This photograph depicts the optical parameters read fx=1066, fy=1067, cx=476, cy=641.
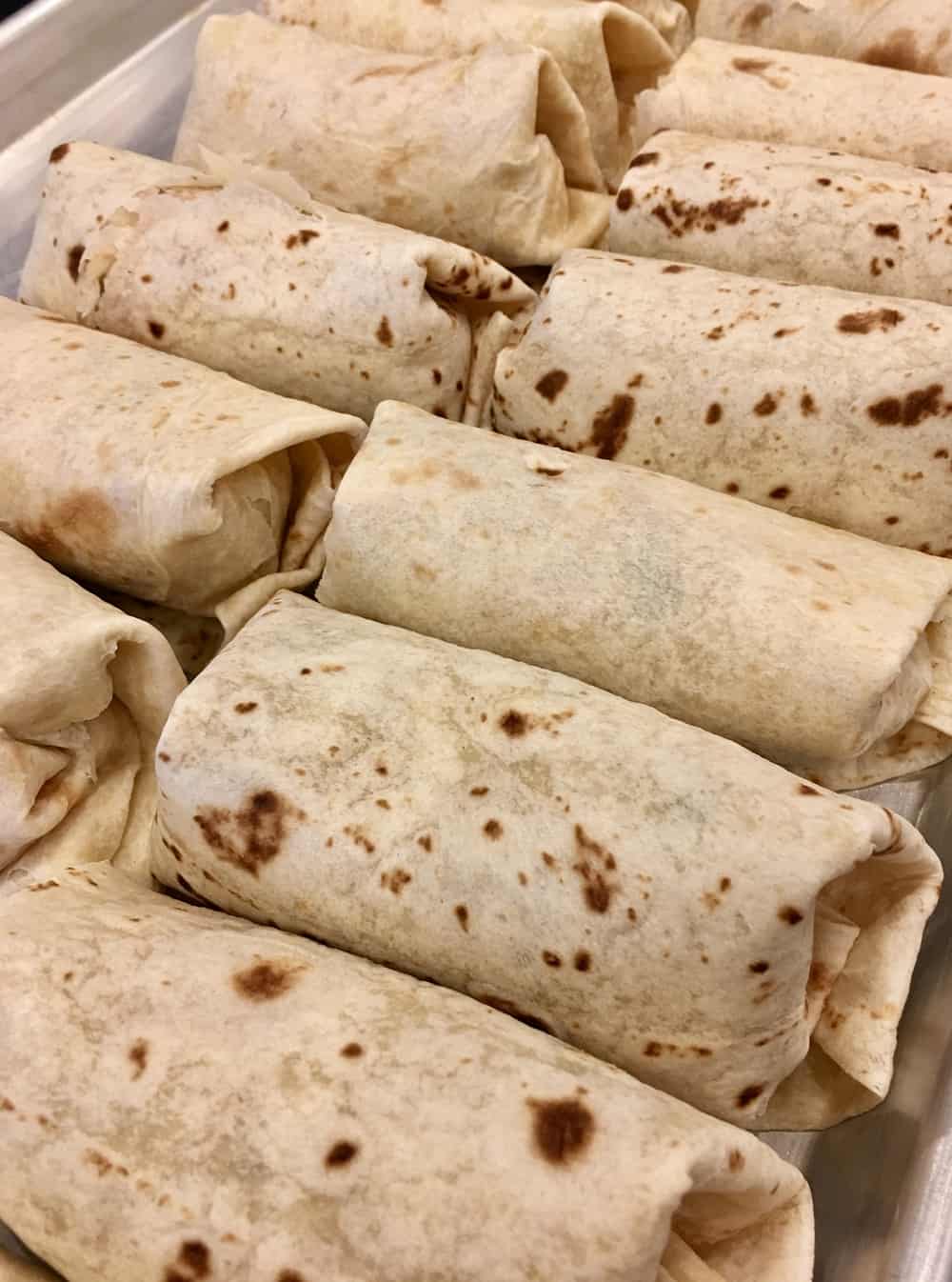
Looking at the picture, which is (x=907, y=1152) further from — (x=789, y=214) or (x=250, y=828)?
(x=789, y=214)

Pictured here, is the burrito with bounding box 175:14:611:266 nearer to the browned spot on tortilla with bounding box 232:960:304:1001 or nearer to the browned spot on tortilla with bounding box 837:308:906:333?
the browned spot on tortilla with bounding box 837:308:906:333

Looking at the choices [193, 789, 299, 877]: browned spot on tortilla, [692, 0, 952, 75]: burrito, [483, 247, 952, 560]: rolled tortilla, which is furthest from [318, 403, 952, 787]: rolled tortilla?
[692, 0, 952, 75]: burrito

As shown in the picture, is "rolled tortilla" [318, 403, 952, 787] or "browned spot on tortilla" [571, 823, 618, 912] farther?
"rolled tortilla" [318, 403, 952, 787]

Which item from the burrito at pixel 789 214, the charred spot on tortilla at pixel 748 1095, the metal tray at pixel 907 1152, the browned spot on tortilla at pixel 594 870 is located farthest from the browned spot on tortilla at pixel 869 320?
the charred spot on tortilla at pixel 748 1095

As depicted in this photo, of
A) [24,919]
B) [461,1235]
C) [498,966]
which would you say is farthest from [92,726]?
[461,1235]

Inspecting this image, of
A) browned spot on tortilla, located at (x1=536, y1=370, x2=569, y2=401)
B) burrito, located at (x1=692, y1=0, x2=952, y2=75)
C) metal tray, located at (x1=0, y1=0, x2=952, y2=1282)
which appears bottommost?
metal tray, located at (x1=0, y1=0, x2=952, y2=1282)

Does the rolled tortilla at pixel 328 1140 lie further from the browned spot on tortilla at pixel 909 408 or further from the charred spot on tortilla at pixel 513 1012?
the browned spot on tortilla at pixel 909 408
